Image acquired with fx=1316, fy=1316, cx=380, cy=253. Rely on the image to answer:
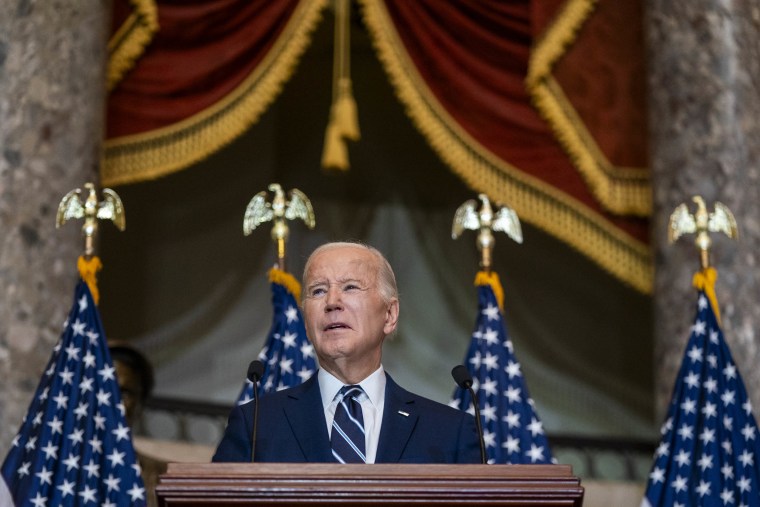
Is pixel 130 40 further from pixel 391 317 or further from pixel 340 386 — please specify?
pixel 340 386

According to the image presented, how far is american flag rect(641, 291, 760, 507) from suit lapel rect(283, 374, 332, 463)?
197 cm

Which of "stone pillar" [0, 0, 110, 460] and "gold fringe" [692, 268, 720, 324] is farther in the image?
"gold fringe" [692, 268, 720, 324]

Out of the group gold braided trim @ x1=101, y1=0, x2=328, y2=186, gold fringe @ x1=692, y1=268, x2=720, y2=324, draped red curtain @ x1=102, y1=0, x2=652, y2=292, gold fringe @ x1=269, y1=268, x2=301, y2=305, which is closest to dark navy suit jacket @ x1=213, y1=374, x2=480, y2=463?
gold fringe @ x1=269, y1=268, x2=301, y2=305

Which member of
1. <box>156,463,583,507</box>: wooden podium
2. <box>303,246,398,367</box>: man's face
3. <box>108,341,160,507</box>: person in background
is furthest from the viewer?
<box>108,341,160,507</box>: person in background

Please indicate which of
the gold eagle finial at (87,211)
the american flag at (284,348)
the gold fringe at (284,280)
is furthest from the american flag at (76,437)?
the gold fringe at (284,280)

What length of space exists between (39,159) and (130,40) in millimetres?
835

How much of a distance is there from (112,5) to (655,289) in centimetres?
272

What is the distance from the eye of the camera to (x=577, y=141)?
6.02 m

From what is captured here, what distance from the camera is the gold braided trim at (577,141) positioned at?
601 centimetres

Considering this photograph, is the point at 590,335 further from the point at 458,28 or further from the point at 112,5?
the point at 112,5

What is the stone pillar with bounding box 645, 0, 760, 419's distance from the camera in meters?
5.65

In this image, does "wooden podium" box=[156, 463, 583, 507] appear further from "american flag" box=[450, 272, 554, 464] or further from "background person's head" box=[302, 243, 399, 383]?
"american flag" box=[450, 272, 554, 464]

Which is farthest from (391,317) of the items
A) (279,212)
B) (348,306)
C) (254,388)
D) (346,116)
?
(346,116)

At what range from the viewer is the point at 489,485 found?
2.62 m
